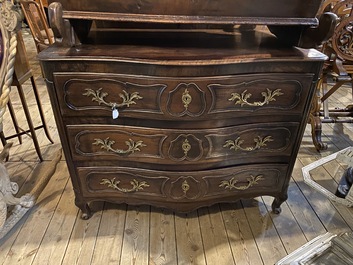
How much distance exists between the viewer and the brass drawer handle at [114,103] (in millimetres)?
1062

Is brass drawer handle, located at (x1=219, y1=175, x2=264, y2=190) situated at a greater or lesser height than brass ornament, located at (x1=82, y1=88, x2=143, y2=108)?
lesser

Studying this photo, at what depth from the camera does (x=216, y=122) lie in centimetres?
114

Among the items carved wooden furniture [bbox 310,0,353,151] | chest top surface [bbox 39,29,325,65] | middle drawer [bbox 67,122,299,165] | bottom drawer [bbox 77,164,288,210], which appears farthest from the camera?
carved wooden furniture [bbox 310,0,353,151]

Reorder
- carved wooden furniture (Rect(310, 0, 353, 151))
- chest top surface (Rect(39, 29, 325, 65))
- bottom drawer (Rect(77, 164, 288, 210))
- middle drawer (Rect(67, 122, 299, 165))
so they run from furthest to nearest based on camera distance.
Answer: carved wooden furniture (Rect(310, 0, 353, 151)), bottom drawer (Rect(77, 164, 288, 210)), middle drawer (Rect(67, 122, 299, 165)), chest top surface (Rect(39, 29, 325, 65))

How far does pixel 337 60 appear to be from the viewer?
74.7 inches

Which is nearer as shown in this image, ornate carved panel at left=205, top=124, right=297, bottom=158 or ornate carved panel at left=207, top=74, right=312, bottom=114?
ornate carved panel at left=207, top=74, right=312, bottom=114

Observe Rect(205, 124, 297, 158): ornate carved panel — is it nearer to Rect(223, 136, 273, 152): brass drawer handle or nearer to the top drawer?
Rect(223, 136, 273, 152): brass drawer handle

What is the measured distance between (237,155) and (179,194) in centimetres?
34

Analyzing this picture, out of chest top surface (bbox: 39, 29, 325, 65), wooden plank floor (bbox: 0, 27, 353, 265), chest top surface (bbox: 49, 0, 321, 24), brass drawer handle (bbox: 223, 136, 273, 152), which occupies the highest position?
chest top surface (bbox: 49, 0, 321, 24)

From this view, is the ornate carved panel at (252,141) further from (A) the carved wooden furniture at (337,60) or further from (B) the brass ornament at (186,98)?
(A) the carved wooden furniture at (337,60)

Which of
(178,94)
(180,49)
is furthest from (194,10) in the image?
(178,94)

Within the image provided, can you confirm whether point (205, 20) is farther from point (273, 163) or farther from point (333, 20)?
point (273, 163)

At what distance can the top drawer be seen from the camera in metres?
1.04

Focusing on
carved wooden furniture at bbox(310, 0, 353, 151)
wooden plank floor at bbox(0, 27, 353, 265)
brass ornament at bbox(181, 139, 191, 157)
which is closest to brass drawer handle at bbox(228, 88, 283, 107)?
brass ornament at bbox(181, 139, 191, 157)
